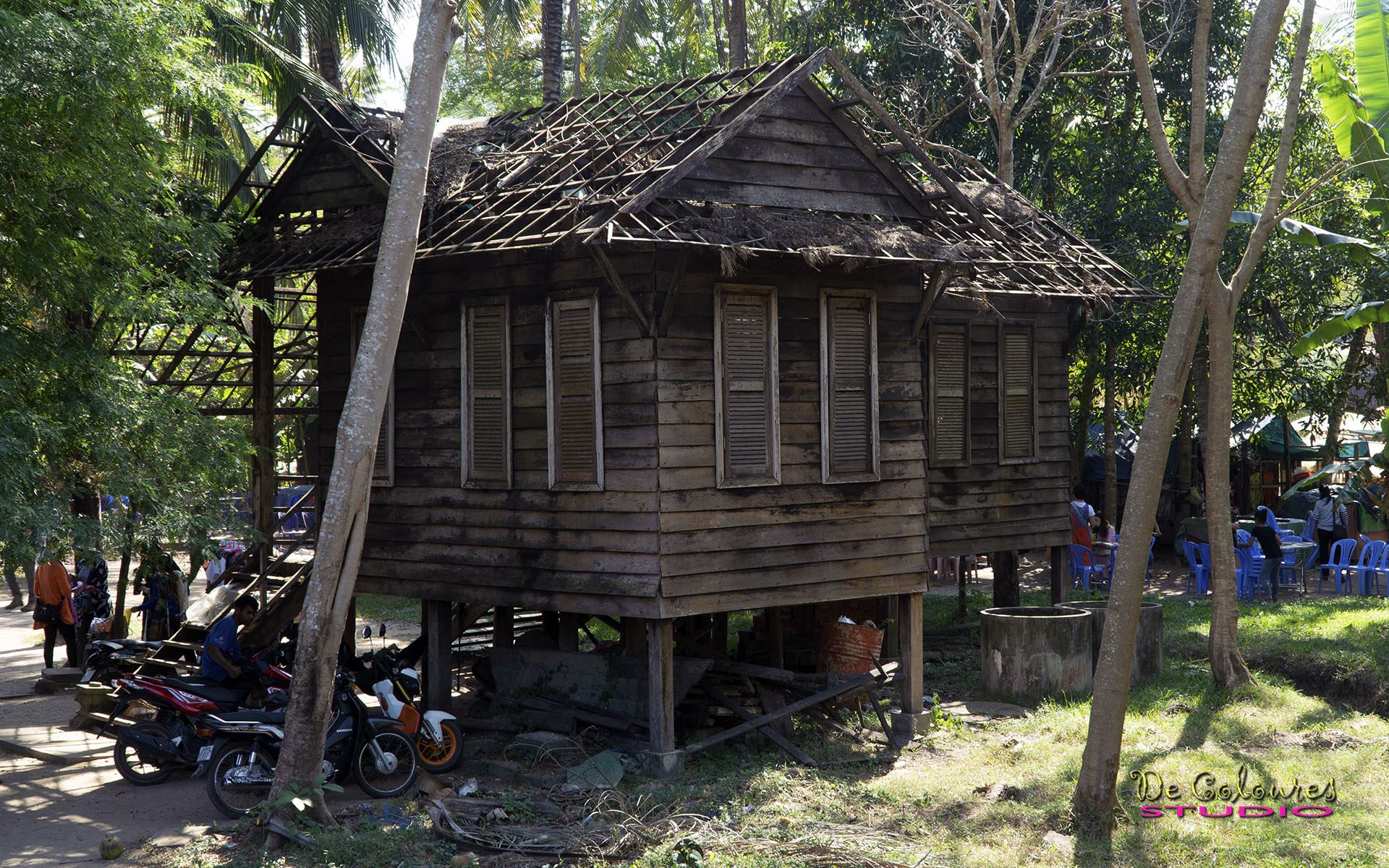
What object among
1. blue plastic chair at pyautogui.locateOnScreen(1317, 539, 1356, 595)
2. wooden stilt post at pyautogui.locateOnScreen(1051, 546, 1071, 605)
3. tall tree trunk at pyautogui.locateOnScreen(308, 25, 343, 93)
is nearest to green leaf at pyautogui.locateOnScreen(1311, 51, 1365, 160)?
wooden stilt post at pyautogui.locateOnScreen(1051, 546, 1071, 605)

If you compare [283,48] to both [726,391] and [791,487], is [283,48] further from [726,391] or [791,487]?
[791,487]

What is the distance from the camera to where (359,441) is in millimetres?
8836

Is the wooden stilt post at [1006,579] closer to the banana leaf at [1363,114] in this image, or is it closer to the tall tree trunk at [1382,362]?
the banana leaf at [1363,114]

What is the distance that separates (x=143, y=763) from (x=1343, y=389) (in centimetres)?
2205

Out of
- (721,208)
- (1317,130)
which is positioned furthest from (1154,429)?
(1317,130)

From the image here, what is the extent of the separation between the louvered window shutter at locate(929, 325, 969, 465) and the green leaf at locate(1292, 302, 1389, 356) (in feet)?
13.3

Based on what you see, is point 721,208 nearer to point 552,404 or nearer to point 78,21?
point 552,404

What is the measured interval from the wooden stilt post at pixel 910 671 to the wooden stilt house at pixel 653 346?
3cm

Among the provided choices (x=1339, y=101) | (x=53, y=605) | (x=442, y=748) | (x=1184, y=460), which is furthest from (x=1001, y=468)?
(x=53, y=605)

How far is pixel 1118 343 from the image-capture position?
22.0m

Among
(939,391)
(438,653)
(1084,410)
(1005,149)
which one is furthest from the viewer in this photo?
(1084,410)

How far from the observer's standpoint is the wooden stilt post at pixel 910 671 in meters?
11.7

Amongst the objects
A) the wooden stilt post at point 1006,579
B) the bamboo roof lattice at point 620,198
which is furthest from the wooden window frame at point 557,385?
the wooden stilt post at point 1006,579

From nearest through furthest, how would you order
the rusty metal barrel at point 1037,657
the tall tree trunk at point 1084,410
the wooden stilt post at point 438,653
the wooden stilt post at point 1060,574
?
the wooden stilt post at point 438,653
the rusty metal barrel at point 1037,657
the wooden stilt post at point 1060,574
the tall tree trunk at point 1084,410
